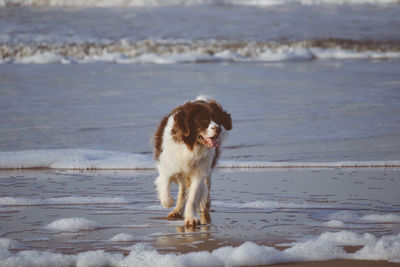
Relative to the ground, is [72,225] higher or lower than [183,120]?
lower

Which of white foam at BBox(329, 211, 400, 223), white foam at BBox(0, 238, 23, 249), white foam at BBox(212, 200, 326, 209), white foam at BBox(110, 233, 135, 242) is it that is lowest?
white foam at BBox(212, 200, 326, 209)

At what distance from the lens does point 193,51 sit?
27391mm

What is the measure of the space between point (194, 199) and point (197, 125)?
0.69 metres

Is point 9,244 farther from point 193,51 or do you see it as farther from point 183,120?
point 193,51

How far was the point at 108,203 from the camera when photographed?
22.3ft

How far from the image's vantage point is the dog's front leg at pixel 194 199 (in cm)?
601

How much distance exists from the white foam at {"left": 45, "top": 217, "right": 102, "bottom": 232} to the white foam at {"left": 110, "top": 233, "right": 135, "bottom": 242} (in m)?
0.45

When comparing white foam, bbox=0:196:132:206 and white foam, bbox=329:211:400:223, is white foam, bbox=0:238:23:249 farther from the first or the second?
white foam, bbox=329:211:400:223

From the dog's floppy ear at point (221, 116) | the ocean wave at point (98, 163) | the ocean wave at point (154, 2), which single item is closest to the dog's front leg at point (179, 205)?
the dog's floppy ear at point (221, 116)

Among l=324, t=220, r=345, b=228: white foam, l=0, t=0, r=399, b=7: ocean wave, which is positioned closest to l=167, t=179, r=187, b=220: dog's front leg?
l=324, t=220, r=345, b=228: white foam

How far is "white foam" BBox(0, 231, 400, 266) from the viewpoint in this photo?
450 centimetres

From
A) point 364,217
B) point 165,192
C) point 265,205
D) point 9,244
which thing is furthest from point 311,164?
point 9,244

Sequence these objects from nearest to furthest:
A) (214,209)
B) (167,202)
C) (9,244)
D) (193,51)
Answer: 1. (9,244)
2. (167,202)
3. (214,209)
4. (193,51)

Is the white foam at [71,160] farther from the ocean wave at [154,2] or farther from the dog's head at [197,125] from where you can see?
the ocean wave at [154,2]
